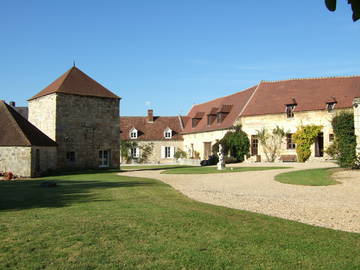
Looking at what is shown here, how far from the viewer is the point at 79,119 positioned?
89.2 feet

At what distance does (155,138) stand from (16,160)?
23.0 metres

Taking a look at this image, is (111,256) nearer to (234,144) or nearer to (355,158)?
(355,158)

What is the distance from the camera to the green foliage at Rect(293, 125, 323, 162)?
30078mm

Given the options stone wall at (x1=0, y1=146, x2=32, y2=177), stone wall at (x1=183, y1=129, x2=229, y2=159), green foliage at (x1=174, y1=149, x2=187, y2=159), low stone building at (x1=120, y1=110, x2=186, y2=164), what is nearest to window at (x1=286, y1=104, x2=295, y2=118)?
stone wall at (x1=183, y1=129, x2=229, y2=159)

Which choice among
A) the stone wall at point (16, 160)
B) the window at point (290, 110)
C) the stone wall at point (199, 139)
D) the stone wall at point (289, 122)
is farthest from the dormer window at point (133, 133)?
the stone wall at point (16, 160)

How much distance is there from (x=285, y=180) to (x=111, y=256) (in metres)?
12.5

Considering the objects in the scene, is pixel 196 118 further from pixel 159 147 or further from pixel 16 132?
pixel 16 132

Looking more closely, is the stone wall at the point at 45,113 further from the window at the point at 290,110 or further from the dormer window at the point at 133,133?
the window at the point at 290,110

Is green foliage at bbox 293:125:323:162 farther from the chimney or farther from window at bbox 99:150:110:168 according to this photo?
the chimney

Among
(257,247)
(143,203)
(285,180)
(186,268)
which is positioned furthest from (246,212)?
(285,180)

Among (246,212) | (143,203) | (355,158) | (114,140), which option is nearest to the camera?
(246,212)

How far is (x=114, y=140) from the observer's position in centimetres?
2912

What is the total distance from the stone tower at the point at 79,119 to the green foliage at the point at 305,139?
14.5 meters

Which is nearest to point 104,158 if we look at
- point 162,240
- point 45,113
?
point 45,113
